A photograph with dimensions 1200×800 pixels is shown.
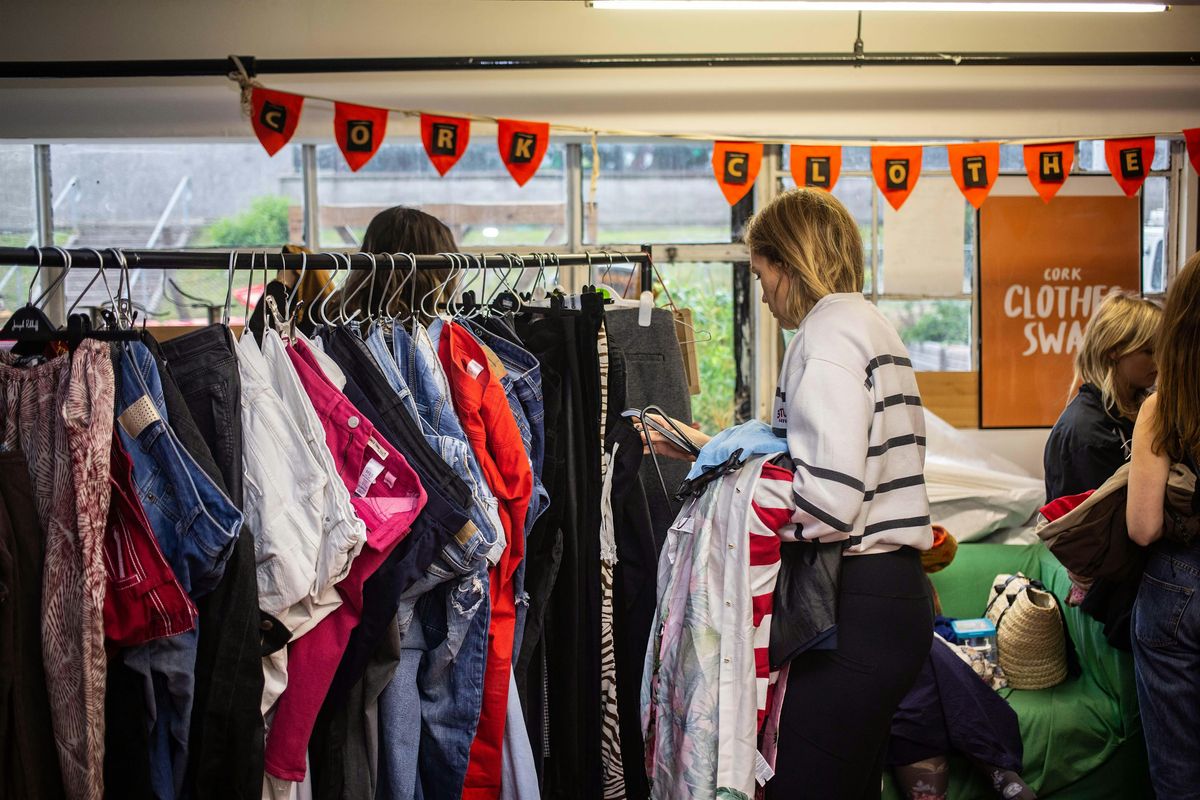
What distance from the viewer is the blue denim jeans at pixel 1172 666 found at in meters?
2.28

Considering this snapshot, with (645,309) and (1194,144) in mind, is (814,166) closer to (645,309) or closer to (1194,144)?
(1194,144)

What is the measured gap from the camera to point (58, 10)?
4.04 meters

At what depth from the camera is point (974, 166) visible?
3896 millimetres

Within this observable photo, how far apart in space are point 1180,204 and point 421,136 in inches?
125

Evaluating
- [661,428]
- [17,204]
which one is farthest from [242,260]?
[17,204]

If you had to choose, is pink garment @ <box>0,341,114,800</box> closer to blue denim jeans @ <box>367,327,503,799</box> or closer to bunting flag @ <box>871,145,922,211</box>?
blue denim jeans @ <box>367,327,503,799</box>

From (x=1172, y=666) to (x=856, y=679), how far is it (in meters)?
0.95

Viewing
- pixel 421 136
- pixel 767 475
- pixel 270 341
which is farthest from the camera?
pixel 421 136

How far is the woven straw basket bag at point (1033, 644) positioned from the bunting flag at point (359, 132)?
2719 millimetres

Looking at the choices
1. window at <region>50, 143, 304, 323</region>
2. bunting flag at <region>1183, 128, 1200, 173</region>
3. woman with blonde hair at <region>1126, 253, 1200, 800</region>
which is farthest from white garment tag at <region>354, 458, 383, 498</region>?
bunting flag at <region>1183, 128, 1200, 173</region>

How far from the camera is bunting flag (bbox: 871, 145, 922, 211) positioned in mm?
3898

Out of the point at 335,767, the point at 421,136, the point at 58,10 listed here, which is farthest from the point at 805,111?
the point at 335,767

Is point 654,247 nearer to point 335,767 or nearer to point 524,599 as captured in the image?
point 524,599

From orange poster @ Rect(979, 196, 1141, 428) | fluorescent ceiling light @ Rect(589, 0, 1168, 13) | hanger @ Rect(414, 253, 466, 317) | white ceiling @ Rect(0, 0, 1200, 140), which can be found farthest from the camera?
orange poster @ Rect(979, 196, 1141, 428)
